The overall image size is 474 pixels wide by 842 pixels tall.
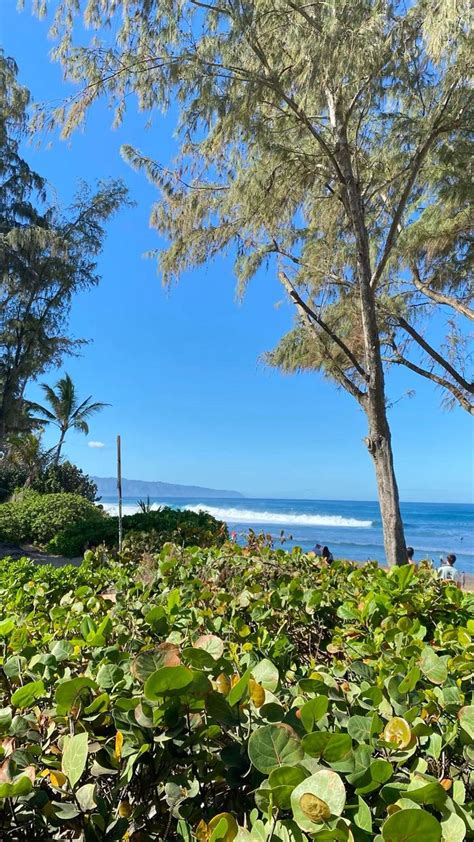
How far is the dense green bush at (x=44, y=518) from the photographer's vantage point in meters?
9.68

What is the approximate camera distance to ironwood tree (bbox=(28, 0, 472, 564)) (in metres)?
4.08

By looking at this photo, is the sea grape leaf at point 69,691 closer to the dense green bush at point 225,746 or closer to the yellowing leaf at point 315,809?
the dense green bush at point 225,746

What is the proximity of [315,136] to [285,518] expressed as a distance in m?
47.0

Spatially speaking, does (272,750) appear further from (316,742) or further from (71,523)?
(71,523)

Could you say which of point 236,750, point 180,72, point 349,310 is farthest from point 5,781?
point 349,310

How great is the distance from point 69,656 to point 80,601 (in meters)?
0.61

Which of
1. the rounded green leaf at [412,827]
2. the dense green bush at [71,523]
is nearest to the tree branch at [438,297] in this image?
the dense green bush at [71,523]

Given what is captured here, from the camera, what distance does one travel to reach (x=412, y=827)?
1.50 feet

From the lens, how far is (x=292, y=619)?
147 cm

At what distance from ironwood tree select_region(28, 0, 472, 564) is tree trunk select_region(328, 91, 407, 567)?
0.01m

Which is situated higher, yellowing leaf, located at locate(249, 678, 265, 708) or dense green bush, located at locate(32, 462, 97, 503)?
dense green bush, located at locate(32, 462, 97, 503)

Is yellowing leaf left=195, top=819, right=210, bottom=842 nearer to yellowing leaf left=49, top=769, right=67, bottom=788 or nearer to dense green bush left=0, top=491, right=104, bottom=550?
yellowing leaf left=49, top=769, right=67, bottom=788

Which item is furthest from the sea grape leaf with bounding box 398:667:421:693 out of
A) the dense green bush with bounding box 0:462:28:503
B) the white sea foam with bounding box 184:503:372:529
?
the white sea foam with bounding box 184:503:372:529

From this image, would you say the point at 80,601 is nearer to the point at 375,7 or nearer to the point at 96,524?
the point at 375,7
